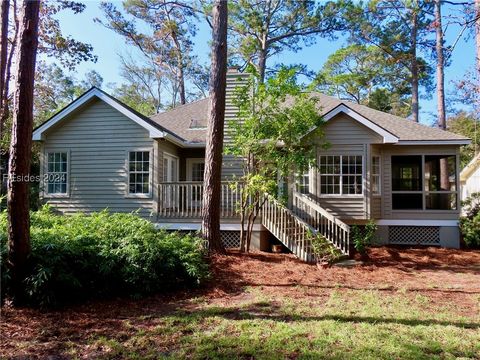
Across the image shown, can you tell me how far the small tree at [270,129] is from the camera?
8867mm

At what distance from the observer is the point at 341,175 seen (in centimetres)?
1175

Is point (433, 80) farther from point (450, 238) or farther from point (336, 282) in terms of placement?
point (336, 282)

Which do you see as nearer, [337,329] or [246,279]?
[337,329]

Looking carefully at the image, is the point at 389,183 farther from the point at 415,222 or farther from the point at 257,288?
the point at 257,288

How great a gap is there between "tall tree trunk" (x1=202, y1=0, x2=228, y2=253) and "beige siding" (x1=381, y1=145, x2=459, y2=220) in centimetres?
664

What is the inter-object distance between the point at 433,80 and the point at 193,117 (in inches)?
668

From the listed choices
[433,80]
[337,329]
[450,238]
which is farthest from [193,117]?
[433,80]

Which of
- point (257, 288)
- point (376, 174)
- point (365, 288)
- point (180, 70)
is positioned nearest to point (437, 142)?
point (376, 174)

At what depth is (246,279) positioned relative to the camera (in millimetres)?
7133

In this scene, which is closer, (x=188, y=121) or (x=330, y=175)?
(x=330, y=175)

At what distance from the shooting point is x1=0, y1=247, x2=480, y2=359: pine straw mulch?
4422mm

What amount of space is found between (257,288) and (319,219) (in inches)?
186

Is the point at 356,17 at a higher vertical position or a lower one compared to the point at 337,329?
higher

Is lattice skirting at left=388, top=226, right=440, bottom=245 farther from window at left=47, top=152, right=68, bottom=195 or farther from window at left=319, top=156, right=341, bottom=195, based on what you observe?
window at left=47, top=152, right=68, bottom=195
